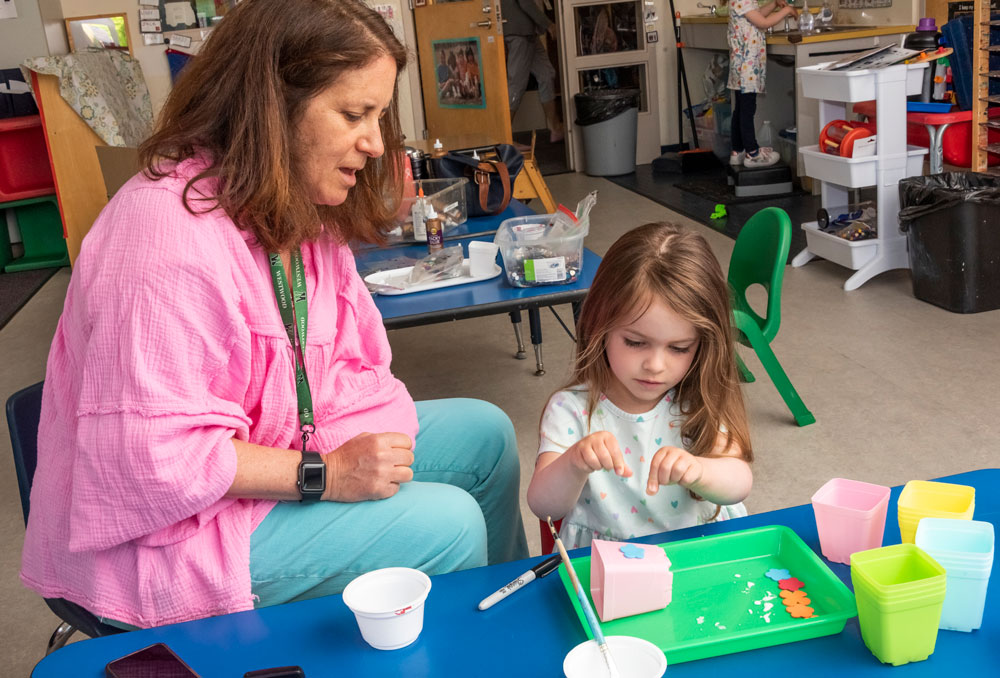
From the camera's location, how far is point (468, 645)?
101 centimetres

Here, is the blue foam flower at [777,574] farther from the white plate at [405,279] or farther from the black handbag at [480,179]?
the black handbag at [480,179]

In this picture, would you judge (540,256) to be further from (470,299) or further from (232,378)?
(232,378)

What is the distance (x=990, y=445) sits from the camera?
2.62 meters

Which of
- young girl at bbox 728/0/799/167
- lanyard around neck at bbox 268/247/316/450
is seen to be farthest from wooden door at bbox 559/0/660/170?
lanyard around neck at bbox 268/247/316/450

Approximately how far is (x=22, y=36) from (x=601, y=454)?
5943mm

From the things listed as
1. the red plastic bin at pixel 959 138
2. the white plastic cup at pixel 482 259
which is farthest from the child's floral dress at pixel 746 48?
the white plastic cup at pixel 482 259

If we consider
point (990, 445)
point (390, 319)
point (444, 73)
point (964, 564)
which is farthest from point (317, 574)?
point (444, 73)

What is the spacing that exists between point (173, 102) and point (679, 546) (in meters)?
0.96

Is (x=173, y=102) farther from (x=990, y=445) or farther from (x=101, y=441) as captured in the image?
(x=990, y=445)

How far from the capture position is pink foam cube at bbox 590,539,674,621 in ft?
3.36

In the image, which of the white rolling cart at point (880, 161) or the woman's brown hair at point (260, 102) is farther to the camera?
the white rolling cart at point (880, 161)

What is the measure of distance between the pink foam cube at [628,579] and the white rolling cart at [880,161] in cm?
329

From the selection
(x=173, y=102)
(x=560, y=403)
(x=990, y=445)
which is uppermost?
(x=173, y=102)

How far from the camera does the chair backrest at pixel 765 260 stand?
9.10 ft
